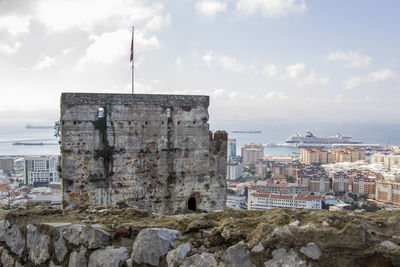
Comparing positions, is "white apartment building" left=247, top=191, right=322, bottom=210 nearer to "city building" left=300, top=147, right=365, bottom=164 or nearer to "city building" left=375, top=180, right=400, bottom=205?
"city building" left=375, top=180, right=400, bottom=205

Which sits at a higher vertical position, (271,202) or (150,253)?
(150,253)

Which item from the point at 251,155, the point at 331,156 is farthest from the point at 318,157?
the point at 251,155

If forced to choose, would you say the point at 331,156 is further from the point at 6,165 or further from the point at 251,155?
the point at 6,165

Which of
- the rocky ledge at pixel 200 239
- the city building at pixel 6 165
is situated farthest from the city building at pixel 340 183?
the city building at pixel 6 165

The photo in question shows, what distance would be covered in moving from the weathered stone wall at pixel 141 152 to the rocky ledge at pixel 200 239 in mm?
3727

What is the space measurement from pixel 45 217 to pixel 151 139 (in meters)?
4.32

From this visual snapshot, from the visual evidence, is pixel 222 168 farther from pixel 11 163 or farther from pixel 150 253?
pixel 11 163

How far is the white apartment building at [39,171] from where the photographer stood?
249 ft

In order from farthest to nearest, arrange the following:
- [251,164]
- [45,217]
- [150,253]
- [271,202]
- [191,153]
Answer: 1. [251,164]
2. [271,202]
3. [191,153]
4. [45,217]
5. [150,253]

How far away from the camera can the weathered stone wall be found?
7676mm

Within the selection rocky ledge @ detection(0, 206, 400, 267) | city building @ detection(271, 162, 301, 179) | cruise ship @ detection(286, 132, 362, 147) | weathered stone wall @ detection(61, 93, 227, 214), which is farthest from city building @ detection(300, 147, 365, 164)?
rocky ledge @ detection(0, 206, 400, 267)

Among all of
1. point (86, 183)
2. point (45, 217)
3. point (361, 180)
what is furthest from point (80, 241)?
point (361, 180)

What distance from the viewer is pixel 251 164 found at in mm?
116875

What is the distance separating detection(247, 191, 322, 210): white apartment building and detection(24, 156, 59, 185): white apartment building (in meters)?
43.2
